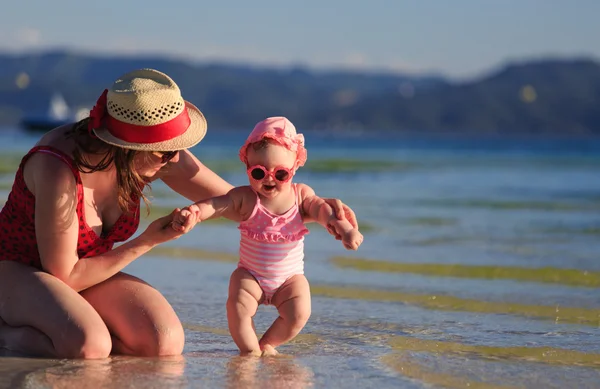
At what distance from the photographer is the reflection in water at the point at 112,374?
3.19 metres

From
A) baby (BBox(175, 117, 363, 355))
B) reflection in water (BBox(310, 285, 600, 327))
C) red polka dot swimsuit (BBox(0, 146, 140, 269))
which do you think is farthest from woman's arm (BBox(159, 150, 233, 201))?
reflection in water (BBox(310, 285, 600, 327))

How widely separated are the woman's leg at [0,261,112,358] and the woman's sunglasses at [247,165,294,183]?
2.72 ft

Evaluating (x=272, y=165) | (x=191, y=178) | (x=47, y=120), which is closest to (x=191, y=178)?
(x=191, y=178)

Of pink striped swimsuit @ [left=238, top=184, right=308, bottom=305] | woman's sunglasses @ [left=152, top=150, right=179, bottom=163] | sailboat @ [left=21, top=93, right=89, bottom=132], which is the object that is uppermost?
sailboat @ [left=21, top=93, right=89, bottom=132]

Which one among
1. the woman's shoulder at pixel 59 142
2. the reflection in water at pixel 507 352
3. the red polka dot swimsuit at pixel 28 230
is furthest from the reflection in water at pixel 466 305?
the woman's shoulder at pixel 59 142

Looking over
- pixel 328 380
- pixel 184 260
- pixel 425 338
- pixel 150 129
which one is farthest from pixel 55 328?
pixel 184 260

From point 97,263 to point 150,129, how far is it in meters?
0.60

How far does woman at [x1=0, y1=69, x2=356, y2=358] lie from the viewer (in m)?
3.58

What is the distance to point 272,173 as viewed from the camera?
3.72 m

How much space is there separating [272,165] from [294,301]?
0.54 m

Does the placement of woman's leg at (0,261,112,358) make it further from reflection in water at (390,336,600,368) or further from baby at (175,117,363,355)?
reflection in water at (390,336,600,368)

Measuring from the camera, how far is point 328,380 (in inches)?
132

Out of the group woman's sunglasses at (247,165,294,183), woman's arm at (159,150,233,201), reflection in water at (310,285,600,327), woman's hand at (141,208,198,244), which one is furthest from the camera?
reflection in water at (310,285,600,327)

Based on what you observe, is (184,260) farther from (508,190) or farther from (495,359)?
(508,190)
